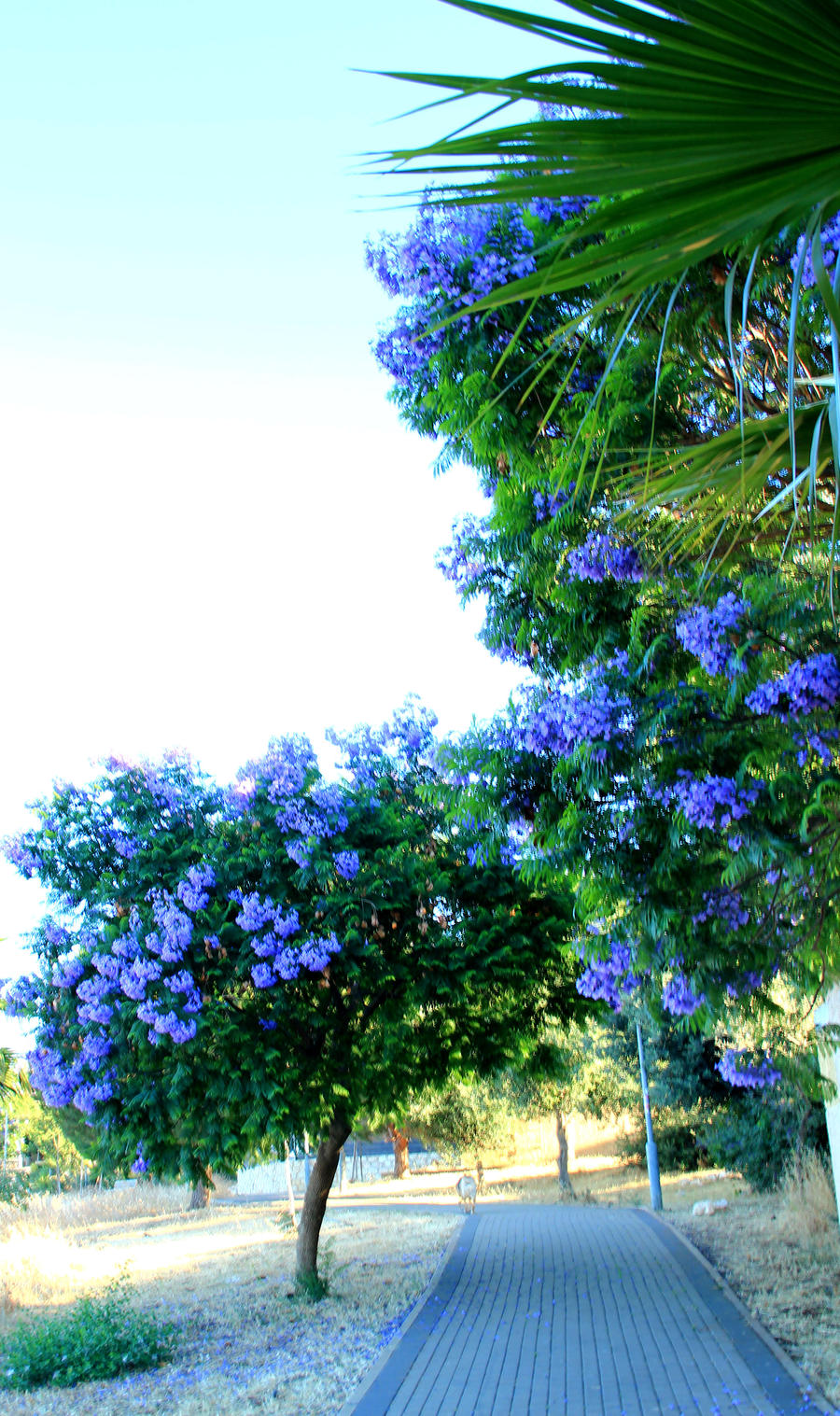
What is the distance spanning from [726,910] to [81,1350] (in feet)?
26.6

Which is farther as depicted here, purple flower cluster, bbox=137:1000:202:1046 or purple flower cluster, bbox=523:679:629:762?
purple flower cluster, bbox=137:1000:202:1046

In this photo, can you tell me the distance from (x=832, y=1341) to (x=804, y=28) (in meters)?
9.87

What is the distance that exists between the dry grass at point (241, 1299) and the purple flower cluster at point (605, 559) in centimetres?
671

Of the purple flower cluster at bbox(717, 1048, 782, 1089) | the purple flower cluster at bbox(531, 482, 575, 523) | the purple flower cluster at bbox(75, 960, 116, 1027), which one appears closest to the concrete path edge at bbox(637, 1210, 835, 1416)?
the purple flower cluster at bbox(717, 1048, 782, 1089)

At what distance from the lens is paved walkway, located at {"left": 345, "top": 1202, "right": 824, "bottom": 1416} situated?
779cm

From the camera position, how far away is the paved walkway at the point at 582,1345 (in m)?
7.79

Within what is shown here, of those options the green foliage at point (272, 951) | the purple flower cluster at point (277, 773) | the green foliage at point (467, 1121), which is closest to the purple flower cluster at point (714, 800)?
the green foliage at point (272, 951)

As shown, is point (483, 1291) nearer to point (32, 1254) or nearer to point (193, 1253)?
point (32, 1254)

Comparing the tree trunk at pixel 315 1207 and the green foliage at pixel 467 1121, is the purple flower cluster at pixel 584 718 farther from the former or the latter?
the green foliage at pixel 467 1121

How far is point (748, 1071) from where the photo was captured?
6938 mm

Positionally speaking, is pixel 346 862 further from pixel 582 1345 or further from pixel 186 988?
pixel 582 1345

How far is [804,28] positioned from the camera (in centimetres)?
154

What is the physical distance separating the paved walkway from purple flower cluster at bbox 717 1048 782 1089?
82.7 inches

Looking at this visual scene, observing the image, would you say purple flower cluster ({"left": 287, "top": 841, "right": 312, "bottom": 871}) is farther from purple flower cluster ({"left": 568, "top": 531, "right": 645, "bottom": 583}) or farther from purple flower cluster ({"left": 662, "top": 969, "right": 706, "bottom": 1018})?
purple flower cluster ({"left": 568, "top": 531, "right": 645, "bottom": 583})
